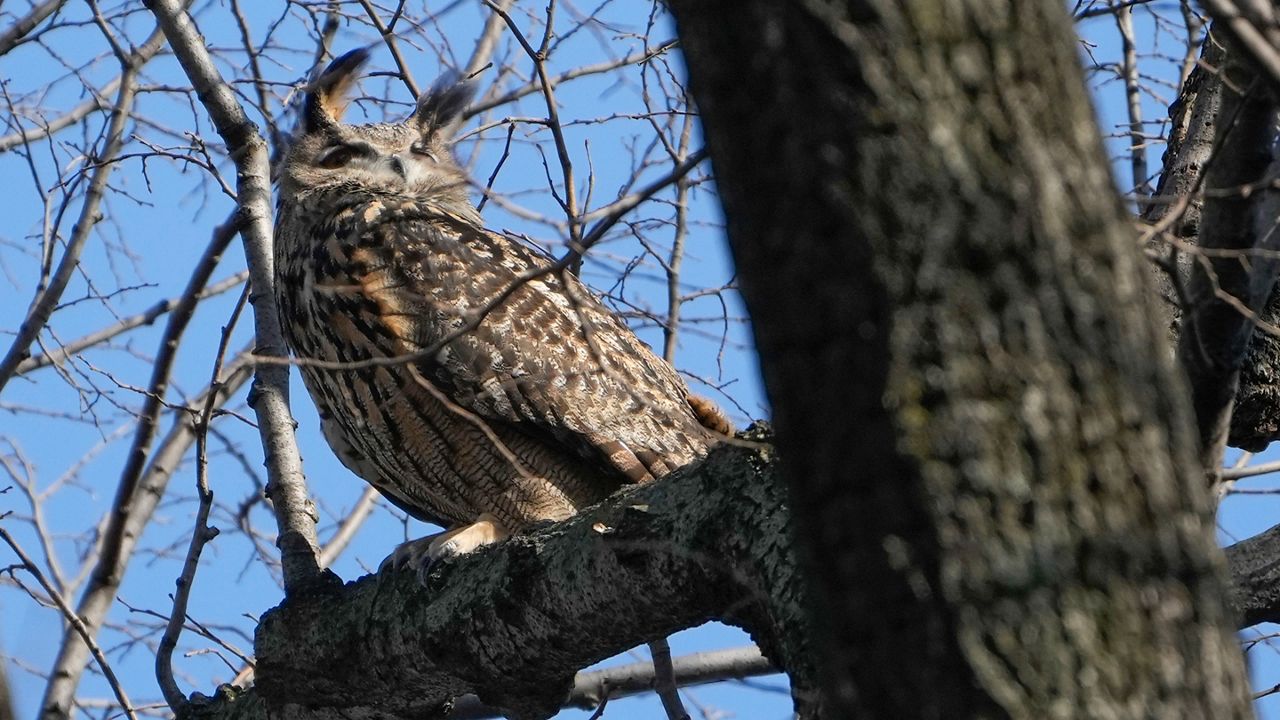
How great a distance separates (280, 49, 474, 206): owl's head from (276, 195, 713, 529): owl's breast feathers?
1.78 feet

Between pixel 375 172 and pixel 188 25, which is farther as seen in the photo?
pixel 375 172

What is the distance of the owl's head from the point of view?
15.5 feet

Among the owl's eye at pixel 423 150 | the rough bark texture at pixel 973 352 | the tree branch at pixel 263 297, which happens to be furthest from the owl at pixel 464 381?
the rough bark texture at pixel 973 352

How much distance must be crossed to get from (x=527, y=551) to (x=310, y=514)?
99 cm

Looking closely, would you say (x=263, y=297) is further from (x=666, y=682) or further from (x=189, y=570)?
(x=666, y=682)

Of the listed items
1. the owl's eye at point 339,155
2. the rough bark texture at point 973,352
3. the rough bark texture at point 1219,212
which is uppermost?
the owl's eye at point 339,155

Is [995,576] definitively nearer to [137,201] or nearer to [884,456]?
[884,456]

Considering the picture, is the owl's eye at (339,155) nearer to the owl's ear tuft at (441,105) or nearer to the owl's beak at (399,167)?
the owl's beak at (399,167)

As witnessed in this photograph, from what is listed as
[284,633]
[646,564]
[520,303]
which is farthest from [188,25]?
[646,564]

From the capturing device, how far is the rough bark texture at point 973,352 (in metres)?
1.29

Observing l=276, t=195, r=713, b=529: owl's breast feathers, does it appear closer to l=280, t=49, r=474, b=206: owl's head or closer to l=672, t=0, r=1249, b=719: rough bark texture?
l=280, t=49, r=474, b=206: owl's head

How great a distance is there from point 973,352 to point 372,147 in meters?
3.76

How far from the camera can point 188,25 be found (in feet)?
12.6

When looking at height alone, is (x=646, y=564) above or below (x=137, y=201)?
below
